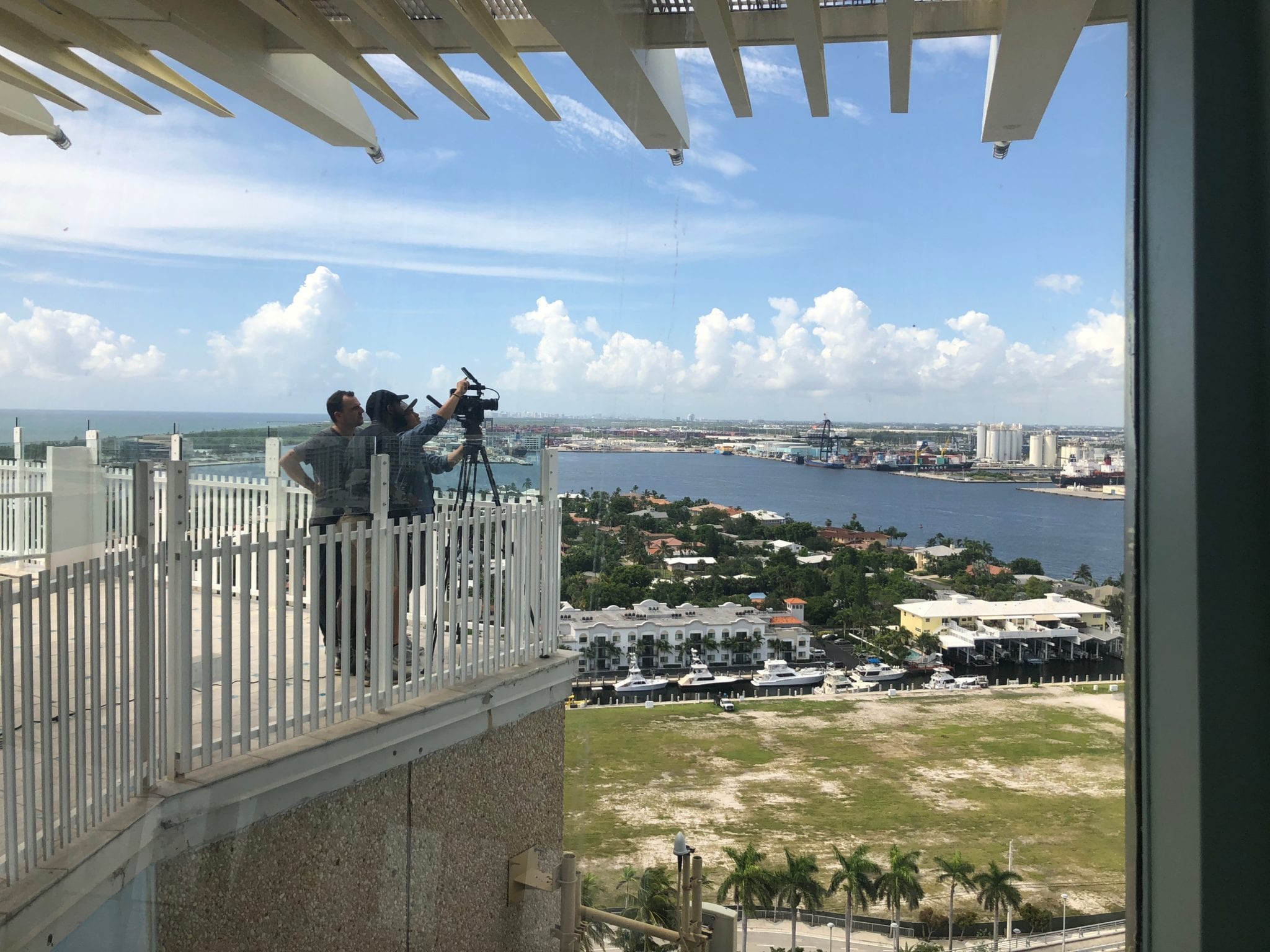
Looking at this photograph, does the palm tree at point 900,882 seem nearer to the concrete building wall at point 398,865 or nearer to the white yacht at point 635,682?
the white yacht at point 635,682

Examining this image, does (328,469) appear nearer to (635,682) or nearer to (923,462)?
(635,682)

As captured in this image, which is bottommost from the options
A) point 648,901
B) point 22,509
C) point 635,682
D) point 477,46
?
point 648,901

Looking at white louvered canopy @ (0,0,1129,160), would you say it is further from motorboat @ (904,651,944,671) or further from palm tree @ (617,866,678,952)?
palm tree @ (617,866,678,952)

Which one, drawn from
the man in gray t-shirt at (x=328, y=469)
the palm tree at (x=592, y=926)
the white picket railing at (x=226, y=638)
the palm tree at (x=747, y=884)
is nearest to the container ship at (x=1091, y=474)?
the palm tree at (x=747, y=884)

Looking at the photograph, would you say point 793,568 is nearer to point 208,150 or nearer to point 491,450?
point 491,450

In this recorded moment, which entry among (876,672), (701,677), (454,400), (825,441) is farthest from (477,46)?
(876,672)

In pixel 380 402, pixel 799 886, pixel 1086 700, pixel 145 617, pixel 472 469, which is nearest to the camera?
pixel 1086 700

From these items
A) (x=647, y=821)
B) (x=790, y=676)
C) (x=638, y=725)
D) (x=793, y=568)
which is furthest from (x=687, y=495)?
Result: (x=647, y=821)
